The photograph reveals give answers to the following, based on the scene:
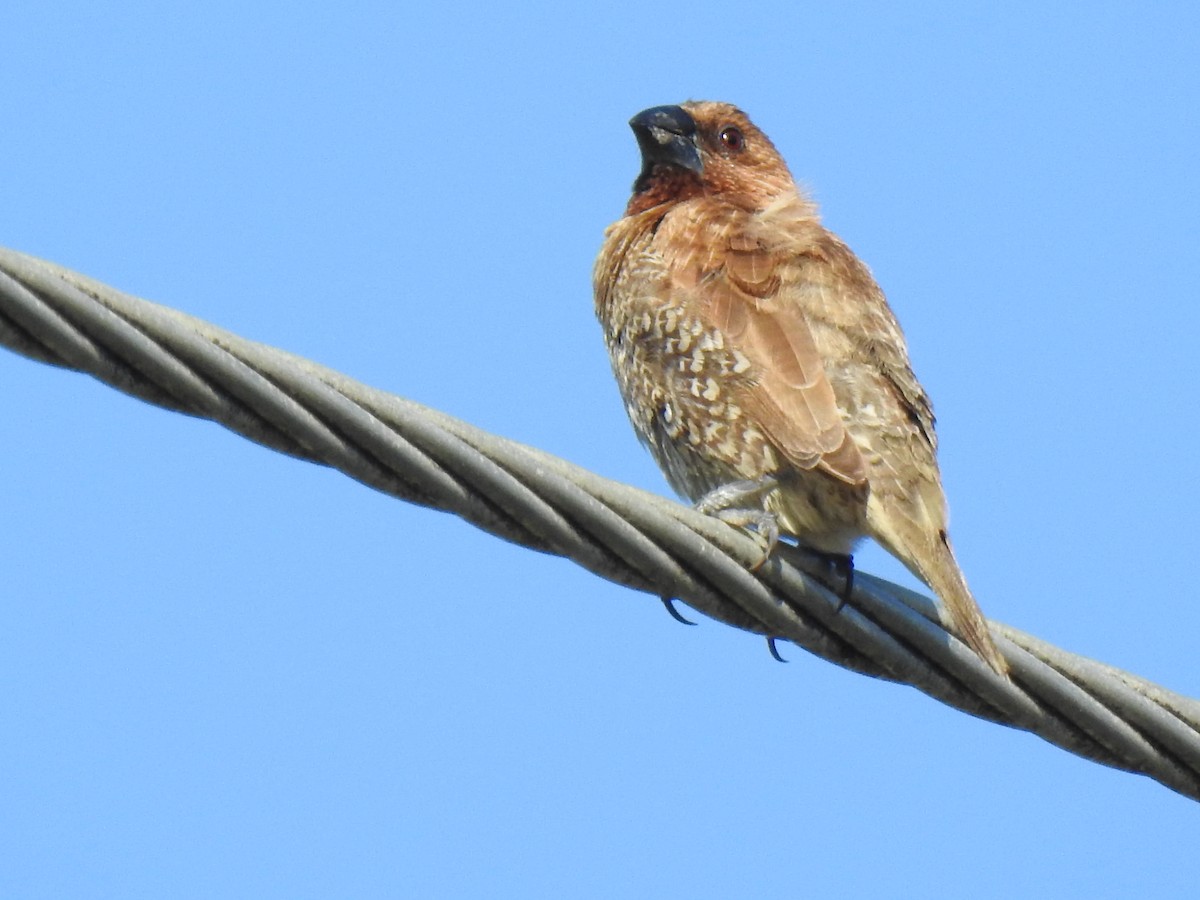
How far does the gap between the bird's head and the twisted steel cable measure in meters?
3.49

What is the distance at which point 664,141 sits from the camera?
817 cm

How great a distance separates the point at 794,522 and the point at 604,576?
6.05ft

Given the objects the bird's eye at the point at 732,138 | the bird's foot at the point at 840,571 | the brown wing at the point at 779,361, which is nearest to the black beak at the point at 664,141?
the bird's eye at the point at 732,138

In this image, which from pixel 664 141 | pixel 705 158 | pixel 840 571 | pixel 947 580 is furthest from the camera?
pixel 705 158

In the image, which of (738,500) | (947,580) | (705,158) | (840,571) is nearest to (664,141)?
(705,158)

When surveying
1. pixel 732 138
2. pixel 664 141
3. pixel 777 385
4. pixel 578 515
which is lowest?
pixel 578 515

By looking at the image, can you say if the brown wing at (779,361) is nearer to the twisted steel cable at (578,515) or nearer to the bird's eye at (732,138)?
the twisted steel cable at (578,515)

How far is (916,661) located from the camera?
14.6ft

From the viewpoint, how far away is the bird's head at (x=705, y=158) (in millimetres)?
8136

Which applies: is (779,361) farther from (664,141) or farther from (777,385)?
(664,141)

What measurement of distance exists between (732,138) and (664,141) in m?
0.48

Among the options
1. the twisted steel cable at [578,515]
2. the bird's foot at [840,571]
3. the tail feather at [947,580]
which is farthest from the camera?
the bird's foot at [840,571]

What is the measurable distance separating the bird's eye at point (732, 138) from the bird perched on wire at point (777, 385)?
149 centimetres

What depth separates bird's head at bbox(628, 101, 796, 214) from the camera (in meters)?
8.14
